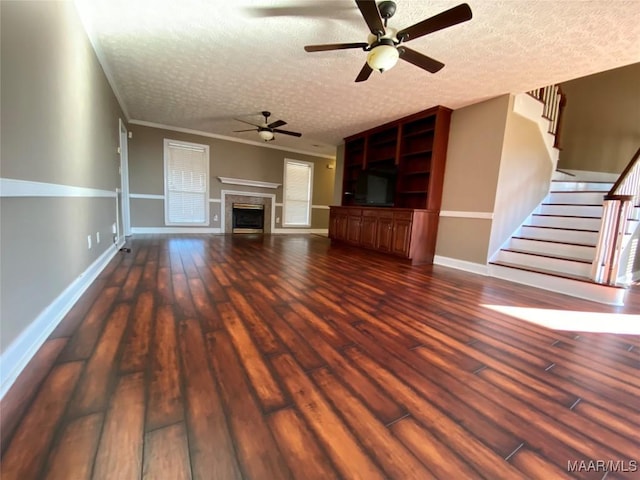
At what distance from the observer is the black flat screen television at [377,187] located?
5195 millimetres

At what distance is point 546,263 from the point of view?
3.68 meters


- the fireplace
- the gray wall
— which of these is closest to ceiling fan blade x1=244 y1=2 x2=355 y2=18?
the gray wall

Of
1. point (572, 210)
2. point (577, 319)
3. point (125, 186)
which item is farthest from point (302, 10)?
point (125, 186)

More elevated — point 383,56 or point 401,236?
point 383,56

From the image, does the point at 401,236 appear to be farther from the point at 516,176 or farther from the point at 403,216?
the point at 516,176

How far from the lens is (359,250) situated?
570 cm

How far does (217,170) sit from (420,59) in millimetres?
5981

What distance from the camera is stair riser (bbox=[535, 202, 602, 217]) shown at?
13.4 ft

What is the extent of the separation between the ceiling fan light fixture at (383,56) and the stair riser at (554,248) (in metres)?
3.46

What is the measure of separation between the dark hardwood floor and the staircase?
0.75 m

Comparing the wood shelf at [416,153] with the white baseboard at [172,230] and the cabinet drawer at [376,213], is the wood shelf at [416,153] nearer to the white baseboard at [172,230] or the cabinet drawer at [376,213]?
the cabinet drawer at [376,213]

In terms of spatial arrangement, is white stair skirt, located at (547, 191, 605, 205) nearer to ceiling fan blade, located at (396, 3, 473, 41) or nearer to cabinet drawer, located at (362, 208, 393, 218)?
cabinet drawer, located at (362, 208, 393, 218)

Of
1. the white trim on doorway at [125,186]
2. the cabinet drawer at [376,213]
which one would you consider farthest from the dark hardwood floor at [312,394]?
the white trim on doorway at [125,186]

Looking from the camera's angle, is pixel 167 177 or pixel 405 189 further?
pixel 167 177
